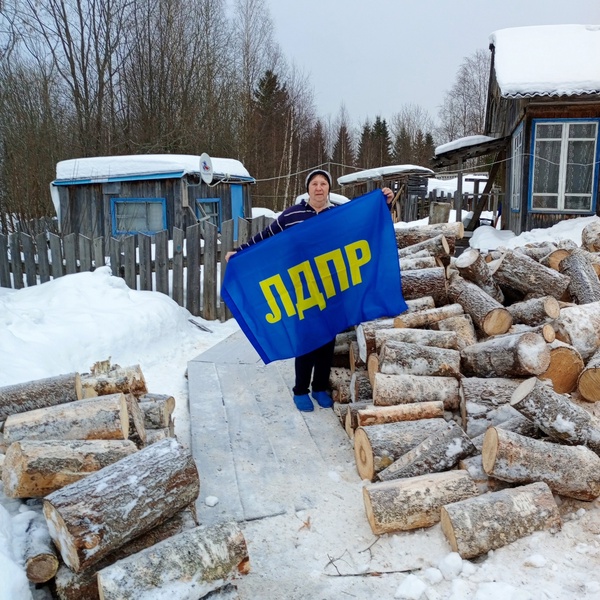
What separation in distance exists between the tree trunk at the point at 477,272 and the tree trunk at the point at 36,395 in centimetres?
385

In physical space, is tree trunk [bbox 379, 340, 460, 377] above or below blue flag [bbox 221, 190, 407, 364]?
below

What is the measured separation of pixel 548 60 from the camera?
12.0 meters

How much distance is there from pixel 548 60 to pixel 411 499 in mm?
12223

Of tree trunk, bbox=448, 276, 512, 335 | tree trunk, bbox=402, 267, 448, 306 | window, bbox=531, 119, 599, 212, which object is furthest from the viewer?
window, bbox=531, 119, 599, 212

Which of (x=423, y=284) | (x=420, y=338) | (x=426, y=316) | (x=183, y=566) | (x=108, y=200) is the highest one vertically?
(x=108, y=200)

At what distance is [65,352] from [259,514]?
3.34 m

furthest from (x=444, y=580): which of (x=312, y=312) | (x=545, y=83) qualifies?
(x=545, y=83)

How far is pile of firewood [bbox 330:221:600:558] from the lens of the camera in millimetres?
3008

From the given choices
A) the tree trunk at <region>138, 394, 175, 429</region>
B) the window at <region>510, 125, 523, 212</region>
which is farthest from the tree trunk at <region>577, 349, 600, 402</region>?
the window at <region>510, 125, 523, 212</region>

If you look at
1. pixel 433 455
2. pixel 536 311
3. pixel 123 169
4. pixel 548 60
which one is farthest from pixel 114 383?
pixel 548 60

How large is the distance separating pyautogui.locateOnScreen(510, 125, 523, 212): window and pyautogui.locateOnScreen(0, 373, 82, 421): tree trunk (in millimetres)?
11470

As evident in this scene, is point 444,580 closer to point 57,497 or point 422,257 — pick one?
point 57,497

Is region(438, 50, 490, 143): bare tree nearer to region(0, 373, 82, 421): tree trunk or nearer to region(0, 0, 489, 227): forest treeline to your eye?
region(0, 0, 489, 227): forest treeline

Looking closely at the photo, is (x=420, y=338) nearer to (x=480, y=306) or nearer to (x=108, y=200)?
(x=480, y=306)
